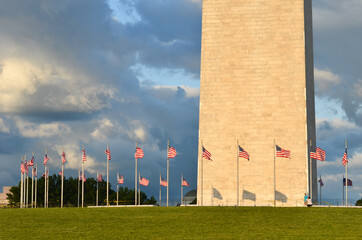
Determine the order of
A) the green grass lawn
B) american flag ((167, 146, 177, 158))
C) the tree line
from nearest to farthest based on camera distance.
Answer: the green grass lawn → american flag ((167, 146, 177, 158)) → the tree line

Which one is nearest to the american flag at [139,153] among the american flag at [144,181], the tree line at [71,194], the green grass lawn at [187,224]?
the american flag at [144,181]

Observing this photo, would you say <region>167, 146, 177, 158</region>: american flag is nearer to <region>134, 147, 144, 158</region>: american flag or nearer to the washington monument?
<region>134, 147, 144, 158</region>: american flag

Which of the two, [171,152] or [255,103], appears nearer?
[171,152]

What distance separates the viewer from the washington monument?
2334 inches

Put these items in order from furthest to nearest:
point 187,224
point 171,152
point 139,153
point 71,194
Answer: point 71,194, point 139,153, point 171,152, point 187,224

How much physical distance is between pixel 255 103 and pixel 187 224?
2523cm

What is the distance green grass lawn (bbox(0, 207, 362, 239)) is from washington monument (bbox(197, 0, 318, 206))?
1195 centimetres

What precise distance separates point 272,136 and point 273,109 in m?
2.86

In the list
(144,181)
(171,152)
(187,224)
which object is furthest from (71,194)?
(187,224)

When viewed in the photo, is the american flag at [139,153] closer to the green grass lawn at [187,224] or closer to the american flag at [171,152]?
the american flag at [171,152]

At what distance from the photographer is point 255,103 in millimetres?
60375

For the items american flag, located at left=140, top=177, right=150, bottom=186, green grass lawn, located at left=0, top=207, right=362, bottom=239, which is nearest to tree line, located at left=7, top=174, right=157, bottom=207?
american flag, located at left=140, top=177, right=150, bottom=186

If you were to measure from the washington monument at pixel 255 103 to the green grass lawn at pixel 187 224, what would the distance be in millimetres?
11953

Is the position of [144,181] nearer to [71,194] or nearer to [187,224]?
[187,224]
